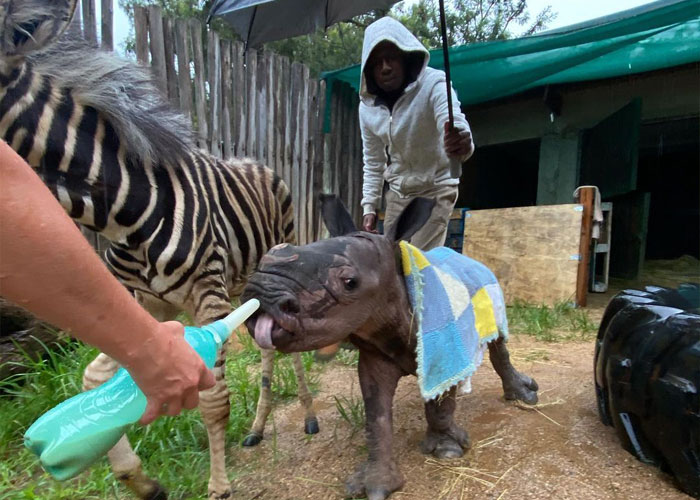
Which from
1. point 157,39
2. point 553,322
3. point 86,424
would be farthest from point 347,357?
point 157,39

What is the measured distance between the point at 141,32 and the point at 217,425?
3898 mm

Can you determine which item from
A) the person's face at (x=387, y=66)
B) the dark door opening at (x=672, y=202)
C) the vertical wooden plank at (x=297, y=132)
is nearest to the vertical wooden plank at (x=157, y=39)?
the vertical wooden plank at (x=297, y=132)

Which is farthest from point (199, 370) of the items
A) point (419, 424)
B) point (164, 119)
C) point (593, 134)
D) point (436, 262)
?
point (593, 134)

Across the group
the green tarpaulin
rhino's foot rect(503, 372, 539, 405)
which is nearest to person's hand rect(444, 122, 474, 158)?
rhino's foot rect(503, 372, 539, 405)

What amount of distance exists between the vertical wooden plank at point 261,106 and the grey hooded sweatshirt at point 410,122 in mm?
1961

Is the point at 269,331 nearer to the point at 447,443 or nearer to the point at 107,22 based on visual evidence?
the point at 447,443

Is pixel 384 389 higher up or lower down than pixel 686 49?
lower down

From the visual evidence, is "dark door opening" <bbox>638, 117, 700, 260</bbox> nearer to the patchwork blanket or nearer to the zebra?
the patchwork blanket

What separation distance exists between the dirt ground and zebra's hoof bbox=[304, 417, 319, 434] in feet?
0.14

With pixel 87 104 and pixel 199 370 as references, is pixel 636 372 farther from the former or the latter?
pixel 87 104

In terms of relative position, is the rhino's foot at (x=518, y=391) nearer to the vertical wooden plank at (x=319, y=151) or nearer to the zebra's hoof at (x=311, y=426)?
the zebra's hoof at (x=311, y=426)

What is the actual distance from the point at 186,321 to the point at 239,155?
2.23 meters

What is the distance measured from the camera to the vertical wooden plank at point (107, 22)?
4168mm

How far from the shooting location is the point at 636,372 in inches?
76.9
